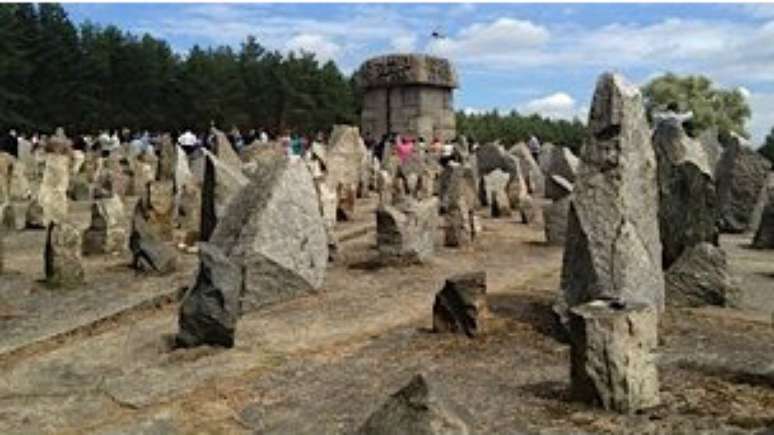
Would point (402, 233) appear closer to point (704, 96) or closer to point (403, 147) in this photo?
point (403, 147)

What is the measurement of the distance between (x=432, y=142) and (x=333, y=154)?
34.3 ft

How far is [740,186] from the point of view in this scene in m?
14.5

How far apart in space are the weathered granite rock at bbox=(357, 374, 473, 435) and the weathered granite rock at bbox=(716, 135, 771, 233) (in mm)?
10652

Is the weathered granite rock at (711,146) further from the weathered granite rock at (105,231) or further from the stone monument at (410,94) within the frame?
the stone monument at (410,94)

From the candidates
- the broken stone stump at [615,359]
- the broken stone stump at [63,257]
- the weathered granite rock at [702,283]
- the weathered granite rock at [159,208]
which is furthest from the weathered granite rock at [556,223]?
the broken stone stump at [615,359]

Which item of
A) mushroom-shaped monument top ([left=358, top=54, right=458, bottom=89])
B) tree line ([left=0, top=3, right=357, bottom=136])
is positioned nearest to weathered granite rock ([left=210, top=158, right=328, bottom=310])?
mushroom-shaped monument top ([left=358, top=54, right=458, bottom=89])

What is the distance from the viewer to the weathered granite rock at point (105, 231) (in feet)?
38.3

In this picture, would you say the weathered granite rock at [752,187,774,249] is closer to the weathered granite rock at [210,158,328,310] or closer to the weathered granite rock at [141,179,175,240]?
the weathered granite rock at [210,158,328,310]

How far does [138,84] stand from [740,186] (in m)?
56.7

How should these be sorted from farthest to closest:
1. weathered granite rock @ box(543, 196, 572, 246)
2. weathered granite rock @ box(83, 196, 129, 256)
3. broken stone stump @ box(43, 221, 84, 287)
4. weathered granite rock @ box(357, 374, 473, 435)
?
weathered granite rock @ box(543, 196, 572, 246)
weathered granite rock @ box(83, 196, 129, 256)
broken stone stump @ box(43, 221, 84, 287)
weathered granite rock @ box(357, 374, 473, 435)

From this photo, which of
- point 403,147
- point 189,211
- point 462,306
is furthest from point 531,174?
point 462,306

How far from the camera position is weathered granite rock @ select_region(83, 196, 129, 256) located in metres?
11.7

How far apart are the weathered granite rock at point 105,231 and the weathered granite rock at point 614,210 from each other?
5.87 metres

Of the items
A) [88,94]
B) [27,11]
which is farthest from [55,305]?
[27,11]
